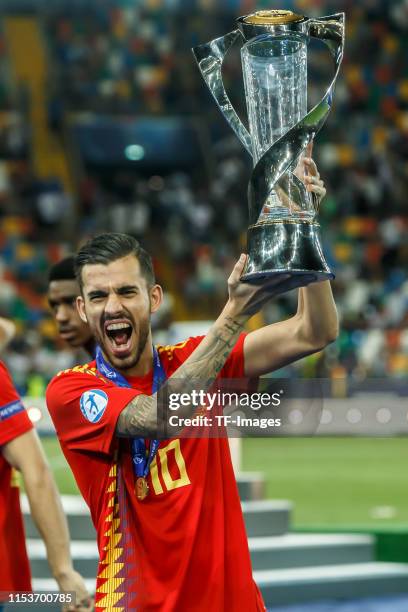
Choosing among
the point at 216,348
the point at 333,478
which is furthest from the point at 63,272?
the point at 333,478

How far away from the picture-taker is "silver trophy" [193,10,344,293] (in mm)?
2307

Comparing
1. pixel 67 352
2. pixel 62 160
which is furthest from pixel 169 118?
pixel 67 352

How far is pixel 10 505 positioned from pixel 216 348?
3.54 ft

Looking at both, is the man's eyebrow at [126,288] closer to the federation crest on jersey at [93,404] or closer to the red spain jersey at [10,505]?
the federation crest on jersey at [93,404]

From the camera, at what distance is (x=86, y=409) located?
262cm

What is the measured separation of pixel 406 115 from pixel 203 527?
738 inches

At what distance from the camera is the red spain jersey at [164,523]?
2523 millimetres

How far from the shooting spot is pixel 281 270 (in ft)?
7.52

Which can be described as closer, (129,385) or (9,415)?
(129,385)

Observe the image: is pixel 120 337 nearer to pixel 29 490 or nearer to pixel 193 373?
pixel 193 373

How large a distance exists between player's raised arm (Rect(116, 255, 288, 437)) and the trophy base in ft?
0.09

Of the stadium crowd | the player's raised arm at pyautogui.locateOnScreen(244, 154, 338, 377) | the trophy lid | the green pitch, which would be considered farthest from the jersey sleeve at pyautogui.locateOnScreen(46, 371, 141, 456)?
the stadium crowd

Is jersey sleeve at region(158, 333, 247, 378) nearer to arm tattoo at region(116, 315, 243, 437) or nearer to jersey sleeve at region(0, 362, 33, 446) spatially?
arm tattoo at region(116, 315, 243, 437)

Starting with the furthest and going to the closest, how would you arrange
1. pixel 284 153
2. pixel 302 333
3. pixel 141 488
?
pixel 302 333, pixel 141 488, pixel 284 153
